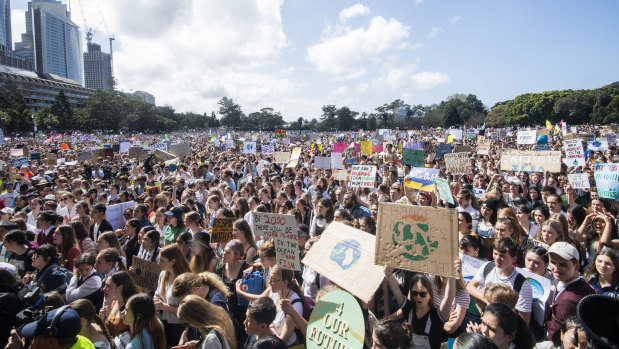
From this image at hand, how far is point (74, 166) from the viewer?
1869 centimetres

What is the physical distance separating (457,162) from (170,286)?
8.58 meters

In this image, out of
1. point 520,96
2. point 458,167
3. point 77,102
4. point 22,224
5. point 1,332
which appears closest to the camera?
point 1,332

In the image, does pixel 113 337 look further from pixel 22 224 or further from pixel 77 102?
pixel 77 102

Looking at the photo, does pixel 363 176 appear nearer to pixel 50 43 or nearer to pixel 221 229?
pixel 221 229

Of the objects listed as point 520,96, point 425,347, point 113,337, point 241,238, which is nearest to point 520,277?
point 425,347

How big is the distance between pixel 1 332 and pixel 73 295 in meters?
1.60

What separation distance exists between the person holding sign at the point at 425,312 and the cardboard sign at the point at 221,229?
3182mm

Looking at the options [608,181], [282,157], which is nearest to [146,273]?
[608,181]

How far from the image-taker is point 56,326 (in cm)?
260

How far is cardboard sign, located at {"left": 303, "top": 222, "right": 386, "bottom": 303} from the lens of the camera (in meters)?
3.28

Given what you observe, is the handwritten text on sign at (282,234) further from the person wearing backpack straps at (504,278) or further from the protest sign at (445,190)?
the protest sign at (445,190)

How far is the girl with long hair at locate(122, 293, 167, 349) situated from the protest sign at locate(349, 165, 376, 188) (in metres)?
6.49

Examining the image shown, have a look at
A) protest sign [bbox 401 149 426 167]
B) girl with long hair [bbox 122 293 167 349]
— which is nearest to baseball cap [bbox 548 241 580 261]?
girl with long hair [bbox 122 293 167 349]

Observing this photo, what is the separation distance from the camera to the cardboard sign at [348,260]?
328cm
